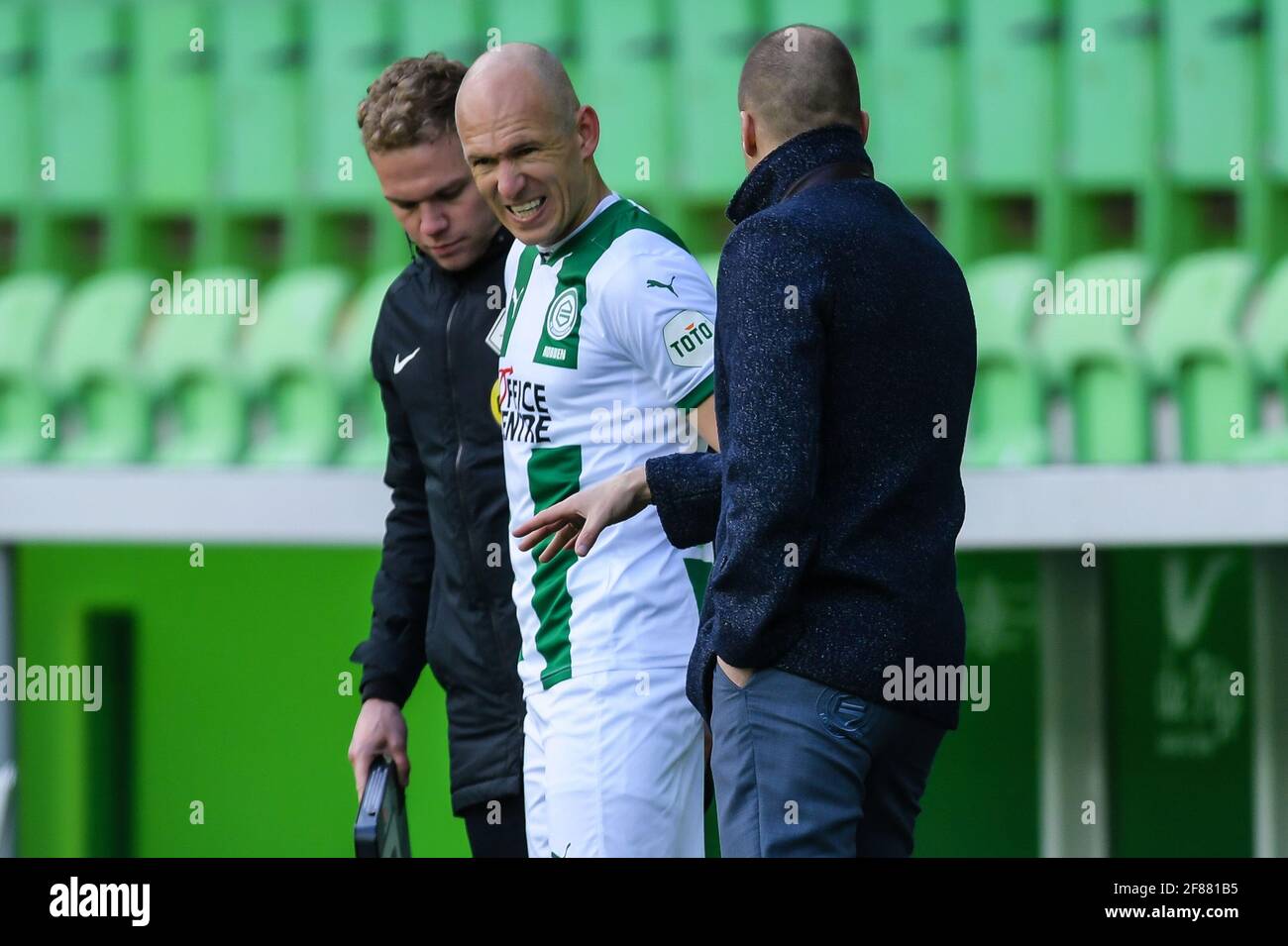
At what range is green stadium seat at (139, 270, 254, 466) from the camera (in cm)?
521

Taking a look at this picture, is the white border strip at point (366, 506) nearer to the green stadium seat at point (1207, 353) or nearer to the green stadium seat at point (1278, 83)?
the green stadium seat at point (1207, 353)

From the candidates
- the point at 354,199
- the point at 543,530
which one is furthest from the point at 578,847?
the point at 354,199

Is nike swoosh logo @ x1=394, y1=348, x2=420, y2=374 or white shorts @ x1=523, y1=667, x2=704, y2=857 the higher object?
nike swoosh logo @ x1=394, y1=348, x2=420, y2=374

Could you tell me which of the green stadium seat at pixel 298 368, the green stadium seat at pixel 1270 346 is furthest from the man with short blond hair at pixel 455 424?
the green stadium seat at pixel 1270 346

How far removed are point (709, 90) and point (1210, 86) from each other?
4.20 ft

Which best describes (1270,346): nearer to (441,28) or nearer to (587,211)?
(441,28)

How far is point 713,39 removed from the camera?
4934 millimetres

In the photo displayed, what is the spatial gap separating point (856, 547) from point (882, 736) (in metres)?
0.20

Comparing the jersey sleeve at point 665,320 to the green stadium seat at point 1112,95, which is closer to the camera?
the jersey sleeve at point 665,320

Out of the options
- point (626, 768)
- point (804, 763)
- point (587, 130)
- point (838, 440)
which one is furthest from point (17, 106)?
point (804, 763)

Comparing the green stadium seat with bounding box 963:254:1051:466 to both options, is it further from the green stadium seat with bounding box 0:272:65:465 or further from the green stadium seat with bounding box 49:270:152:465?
the green stadium seat with bounding box 0:272:65:465

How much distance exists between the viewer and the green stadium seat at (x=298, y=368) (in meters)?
5.12

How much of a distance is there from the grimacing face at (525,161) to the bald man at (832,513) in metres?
0.43

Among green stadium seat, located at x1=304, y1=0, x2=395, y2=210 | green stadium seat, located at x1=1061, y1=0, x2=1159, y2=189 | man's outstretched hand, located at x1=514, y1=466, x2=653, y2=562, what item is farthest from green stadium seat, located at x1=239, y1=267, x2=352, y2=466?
man's outstretched hand, located at x1=514, y1=466, x2=653, y2=562
